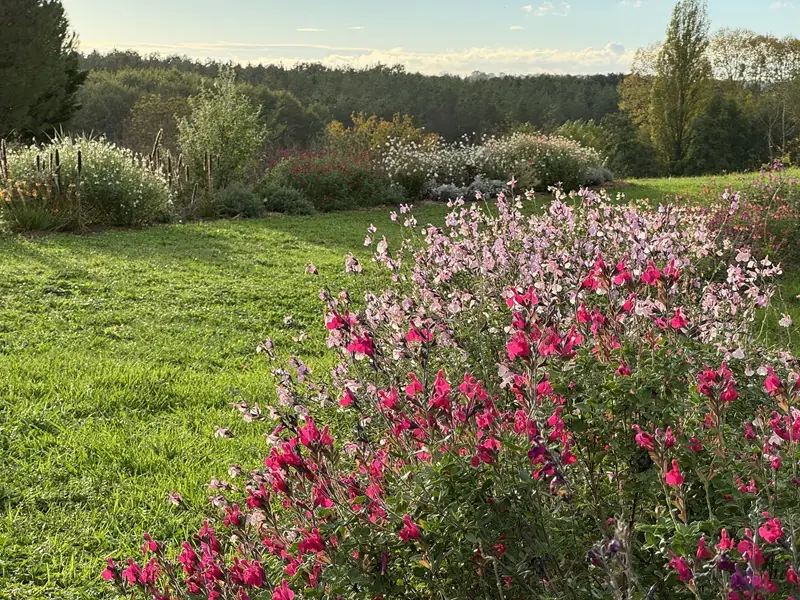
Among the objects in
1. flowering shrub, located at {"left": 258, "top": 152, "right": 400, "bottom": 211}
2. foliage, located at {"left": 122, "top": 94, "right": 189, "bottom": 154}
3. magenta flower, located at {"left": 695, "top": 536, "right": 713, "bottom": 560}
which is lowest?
magenta flower, located at {"left": 695, "top": 536, "right": 713, "bottom": 560}

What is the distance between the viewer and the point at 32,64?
2238cm

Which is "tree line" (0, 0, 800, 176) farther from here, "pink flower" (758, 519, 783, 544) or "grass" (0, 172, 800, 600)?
"pink flower" (758, 519, 783, 544)

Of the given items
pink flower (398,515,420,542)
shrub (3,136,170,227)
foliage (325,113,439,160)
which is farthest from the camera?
foliage (325,113,439,160)

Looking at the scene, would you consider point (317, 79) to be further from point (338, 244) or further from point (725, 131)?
point (338, 244)

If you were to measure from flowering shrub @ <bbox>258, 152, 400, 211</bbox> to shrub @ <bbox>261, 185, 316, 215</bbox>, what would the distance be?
46 cm

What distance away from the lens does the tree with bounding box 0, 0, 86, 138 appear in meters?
21.9

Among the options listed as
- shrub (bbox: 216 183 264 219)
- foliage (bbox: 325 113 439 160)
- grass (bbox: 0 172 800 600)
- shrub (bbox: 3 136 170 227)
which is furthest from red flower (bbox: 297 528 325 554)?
foliage (bbox: 325 113 439 160)

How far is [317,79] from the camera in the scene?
2404 inches

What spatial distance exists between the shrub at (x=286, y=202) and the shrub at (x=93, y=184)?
8.54ft

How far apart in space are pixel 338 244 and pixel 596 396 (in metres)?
9.38

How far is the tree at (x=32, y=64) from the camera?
2194cm

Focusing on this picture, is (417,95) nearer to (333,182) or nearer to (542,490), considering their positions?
(333,182)

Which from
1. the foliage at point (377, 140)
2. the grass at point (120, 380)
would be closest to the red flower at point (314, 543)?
the grass at point (120, 380)

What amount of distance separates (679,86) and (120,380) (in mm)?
36389
